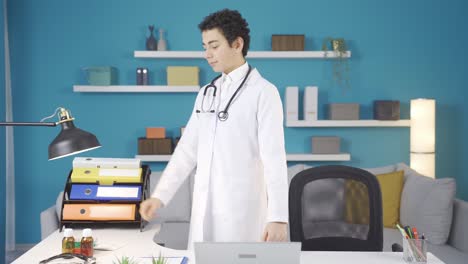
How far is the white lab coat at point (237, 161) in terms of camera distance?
2.26 m

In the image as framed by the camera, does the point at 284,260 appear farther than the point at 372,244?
No

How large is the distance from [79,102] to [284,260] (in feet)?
11.9

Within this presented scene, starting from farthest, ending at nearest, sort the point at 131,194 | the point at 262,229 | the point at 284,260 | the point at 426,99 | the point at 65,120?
the point at 426,99 < the point at 131,194 < the point at 262,229 < the point at 65,120 < the point at 284,260

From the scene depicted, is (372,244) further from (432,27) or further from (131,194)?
(432,27)

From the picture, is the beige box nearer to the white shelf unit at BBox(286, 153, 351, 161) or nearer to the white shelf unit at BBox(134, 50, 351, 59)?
the white shelf unit at BBox(134, 50, 351, 59)

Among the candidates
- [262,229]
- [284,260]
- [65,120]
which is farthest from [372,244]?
[65,120]

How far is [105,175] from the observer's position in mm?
2684

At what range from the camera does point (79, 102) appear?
4879 mm

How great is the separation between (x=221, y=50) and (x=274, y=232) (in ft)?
2.36

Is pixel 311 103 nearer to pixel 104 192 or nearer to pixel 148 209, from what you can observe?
pixel 104 192

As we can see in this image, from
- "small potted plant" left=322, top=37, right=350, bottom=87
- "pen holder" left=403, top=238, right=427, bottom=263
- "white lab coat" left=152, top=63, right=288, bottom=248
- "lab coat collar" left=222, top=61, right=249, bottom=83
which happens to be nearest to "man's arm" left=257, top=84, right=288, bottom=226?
"white lab coat" left=152, top=63, right=288, bottom=248

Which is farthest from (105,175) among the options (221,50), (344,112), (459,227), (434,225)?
(344,112)

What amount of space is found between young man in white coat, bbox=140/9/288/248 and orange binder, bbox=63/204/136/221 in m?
0.34

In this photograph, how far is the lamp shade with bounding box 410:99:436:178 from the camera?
4.63m
